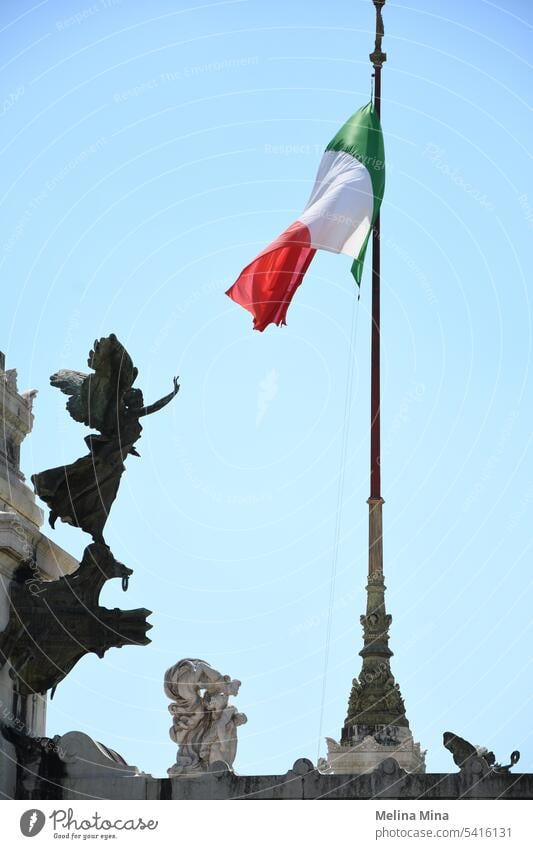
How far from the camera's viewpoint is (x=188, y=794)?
1117 inches

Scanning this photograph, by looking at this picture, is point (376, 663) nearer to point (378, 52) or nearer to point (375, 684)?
point (375, 684)

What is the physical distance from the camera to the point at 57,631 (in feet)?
97.7

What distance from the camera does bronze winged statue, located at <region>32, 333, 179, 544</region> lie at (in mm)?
30172

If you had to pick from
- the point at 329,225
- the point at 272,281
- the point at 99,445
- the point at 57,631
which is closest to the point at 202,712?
the point at 57,631

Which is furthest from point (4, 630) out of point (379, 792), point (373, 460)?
point (373, 460)

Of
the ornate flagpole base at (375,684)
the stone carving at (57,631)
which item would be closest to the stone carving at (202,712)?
the stone carving at (57,631)

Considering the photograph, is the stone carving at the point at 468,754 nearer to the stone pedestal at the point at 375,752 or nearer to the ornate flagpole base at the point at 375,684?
the stone pedestal at the point at 375,752

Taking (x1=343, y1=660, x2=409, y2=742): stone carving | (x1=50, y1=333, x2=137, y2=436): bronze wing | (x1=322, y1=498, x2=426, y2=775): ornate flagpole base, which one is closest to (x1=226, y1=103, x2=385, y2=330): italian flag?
(x1=50, y1=333, x2=137, y2=436): bronze wing

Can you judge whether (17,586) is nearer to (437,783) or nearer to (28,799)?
(28,799)

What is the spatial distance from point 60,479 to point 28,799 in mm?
4840

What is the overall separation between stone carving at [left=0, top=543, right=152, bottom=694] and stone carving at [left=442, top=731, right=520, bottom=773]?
477cm

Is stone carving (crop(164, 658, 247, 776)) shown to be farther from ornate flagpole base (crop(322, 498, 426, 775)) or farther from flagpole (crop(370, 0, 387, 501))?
ornate flagpole base (crop(322, 498, 426, 775))

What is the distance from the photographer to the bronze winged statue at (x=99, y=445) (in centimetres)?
3017

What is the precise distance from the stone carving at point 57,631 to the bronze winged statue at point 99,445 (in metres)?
1.10
